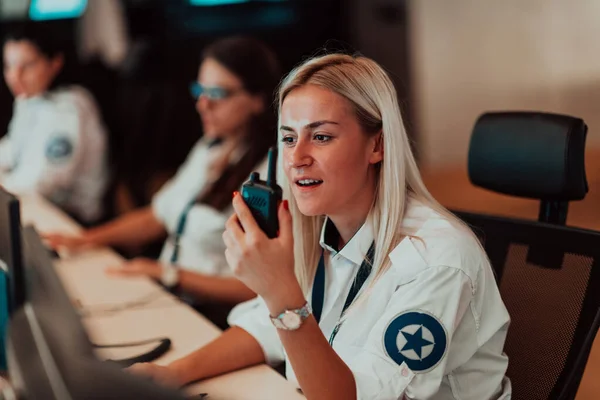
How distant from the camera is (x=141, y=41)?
461 cm

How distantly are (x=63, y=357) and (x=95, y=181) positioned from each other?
9.29ft

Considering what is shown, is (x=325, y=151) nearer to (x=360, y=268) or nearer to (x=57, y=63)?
(x=360, y=268)

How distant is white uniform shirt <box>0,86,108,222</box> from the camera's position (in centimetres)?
333

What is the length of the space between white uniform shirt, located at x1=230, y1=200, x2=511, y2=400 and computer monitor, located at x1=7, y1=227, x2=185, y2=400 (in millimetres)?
519

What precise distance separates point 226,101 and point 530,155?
3.62ft

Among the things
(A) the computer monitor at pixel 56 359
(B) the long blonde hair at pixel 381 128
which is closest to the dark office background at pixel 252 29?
(B) the long blonde hair at pixel 381 128

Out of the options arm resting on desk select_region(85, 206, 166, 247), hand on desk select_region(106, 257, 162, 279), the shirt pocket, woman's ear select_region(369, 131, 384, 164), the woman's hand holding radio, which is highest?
woman's ear select_region(369, 131, 384, 164)

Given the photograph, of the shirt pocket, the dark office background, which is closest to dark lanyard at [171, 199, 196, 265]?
the shirt pocket

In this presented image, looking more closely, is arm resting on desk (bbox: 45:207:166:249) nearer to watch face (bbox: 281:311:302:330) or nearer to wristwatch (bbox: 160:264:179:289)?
wristwatch (bbox: 160:264:179:289)

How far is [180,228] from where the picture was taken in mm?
2523

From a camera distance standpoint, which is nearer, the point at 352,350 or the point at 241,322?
the point at 352,350

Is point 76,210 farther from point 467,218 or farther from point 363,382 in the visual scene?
point 363,382

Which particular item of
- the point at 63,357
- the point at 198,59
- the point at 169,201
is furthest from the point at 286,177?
the point at 198,59

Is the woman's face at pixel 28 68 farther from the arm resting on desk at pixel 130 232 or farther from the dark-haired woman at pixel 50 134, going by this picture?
the arm resting on desk at pixel 130 232
